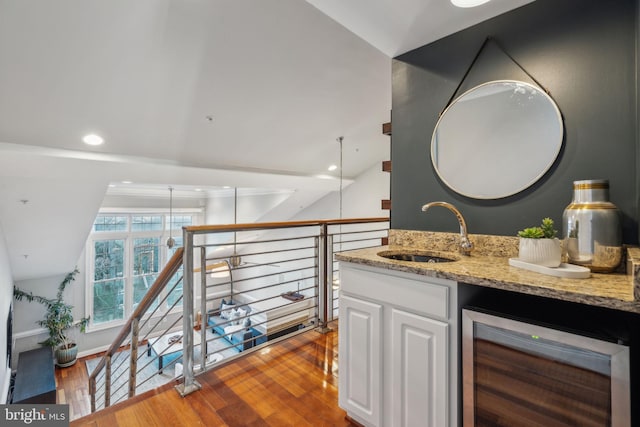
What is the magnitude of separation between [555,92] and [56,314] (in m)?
8.75

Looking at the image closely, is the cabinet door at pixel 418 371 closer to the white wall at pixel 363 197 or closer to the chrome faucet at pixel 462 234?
the chrome faucet at pixel 462 234

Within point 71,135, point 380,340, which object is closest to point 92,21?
point 71,135

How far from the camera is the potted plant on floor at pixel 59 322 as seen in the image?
633cm

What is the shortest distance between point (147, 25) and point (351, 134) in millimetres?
2615

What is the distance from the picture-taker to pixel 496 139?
167 cm

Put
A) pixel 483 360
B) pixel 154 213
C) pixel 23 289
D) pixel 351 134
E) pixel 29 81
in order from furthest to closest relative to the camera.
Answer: pixel 154 213 → pixel 23 289 → pixel 351 134 → pixel 29 81 → pixel 483 360

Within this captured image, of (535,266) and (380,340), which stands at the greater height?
(535,266)

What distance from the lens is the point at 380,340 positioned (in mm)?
1415

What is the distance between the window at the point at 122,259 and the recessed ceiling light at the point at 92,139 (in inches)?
162

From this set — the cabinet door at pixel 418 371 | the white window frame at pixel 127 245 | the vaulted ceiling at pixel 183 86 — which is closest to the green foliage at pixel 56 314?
the white window frame at pixel 127 245

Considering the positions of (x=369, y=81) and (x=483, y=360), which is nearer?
(x=483, y=360)

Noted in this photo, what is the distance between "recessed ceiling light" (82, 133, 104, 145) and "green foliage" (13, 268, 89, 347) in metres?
5.27

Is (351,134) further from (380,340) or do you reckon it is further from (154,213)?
(154,213)

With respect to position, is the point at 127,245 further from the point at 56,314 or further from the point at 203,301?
the point at 203,301
